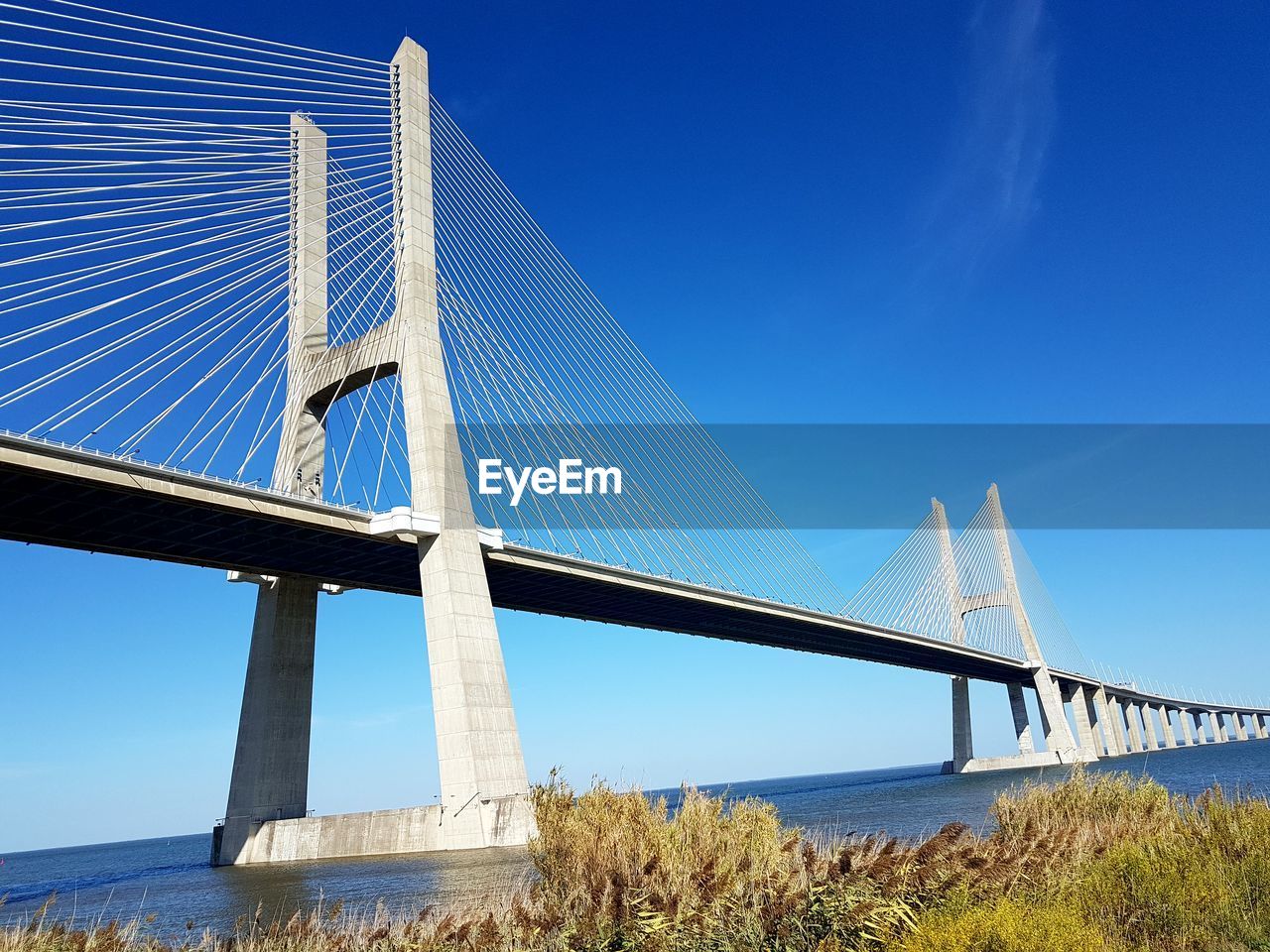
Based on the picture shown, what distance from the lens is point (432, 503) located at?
31766mm

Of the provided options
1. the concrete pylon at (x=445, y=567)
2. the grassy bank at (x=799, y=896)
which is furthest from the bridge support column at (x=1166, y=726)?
the grassy bank at (x=799, y=896)

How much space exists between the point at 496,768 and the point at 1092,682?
76.6m

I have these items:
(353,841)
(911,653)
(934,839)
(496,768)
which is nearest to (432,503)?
(496,768)

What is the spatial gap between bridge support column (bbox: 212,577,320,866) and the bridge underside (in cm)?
248

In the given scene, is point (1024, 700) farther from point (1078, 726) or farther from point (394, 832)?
point (394, 832)

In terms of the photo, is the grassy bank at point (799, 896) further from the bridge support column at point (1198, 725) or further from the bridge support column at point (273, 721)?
the bridge support column at point (1198, 725)

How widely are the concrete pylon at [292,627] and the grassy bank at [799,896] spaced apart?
27.1 metres

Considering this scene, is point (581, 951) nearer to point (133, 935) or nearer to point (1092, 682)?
point (133, 935)

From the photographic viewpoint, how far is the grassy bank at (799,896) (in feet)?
25.3

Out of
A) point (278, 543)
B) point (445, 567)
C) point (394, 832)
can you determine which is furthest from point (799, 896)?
point (278, 543)

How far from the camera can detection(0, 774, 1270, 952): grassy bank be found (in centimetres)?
771

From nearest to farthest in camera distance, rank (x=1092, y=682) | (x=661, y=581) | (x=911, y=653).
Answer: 1. (x=661, y=581)
2. (x=911, y=653)
3. (x=1092, y=682)

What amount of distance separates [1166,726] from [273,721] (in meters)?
123

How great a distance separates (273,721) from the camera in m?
35.2
